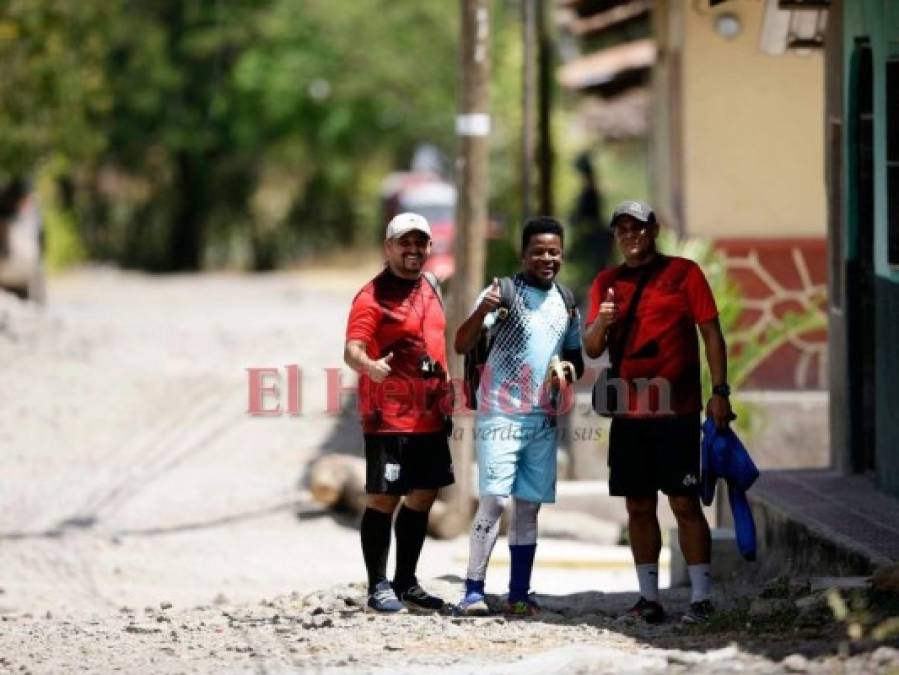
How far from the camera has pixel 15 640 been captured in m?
9.09

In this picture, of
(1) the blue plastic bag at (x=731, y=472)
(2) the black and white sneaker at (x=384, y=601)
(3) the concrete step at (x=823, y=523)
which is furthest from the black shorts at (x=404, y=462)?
(3) the concrete step at (x=823, y=523)

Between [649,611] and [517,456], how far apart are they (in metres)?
0.89

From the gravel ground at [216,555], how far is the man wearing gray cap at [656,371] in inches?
20.7

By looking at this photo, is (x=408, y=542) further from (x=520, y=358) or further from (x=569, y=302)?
(x=569, y=302)

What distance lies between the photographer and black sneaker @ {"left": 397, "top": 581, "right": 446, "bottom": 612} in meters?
9.65

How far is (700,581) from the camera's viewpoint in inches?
364

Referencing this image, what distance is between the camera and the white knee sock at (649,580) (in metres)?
9.34

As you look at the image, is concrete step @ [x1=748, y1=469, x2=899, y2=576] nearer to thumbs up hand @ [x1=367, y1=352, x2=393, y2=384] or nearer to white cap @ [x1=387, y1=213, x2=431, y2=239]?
thumbs up hand @ [x1=367, y1=352, x2=393, y2=384]

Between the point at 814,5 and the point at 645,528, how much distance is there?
4128 millimetres

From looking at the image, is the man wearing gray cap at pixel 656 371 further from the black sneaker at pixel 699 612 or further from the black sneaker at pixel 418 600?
the black sneaker at pixel 418 600

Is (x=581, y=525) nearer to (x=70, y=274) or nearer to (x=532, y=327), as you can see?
(x=532, y=327)

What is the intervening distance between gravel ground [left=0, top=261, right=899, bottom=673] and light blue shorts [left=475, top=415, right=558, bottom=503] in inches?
22.7

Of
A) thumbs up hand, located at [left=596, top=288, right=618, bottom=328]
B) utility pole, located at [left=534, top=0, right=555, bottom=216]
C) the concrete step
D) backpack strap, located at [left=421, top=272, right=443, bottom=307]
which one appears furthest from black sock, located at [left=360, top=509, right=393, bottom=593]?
utility pole, located at [left=534, top=0, right=555, bottom=216]

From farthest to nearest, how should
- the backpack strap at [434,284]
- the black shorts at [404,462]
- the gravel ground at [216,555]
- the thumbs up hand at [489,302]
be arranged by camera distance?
the backpack strap at [434,284]
the black shorts at [404,462]
the thumbs up hand at [489,302]
the gravel ground at [216,555]
